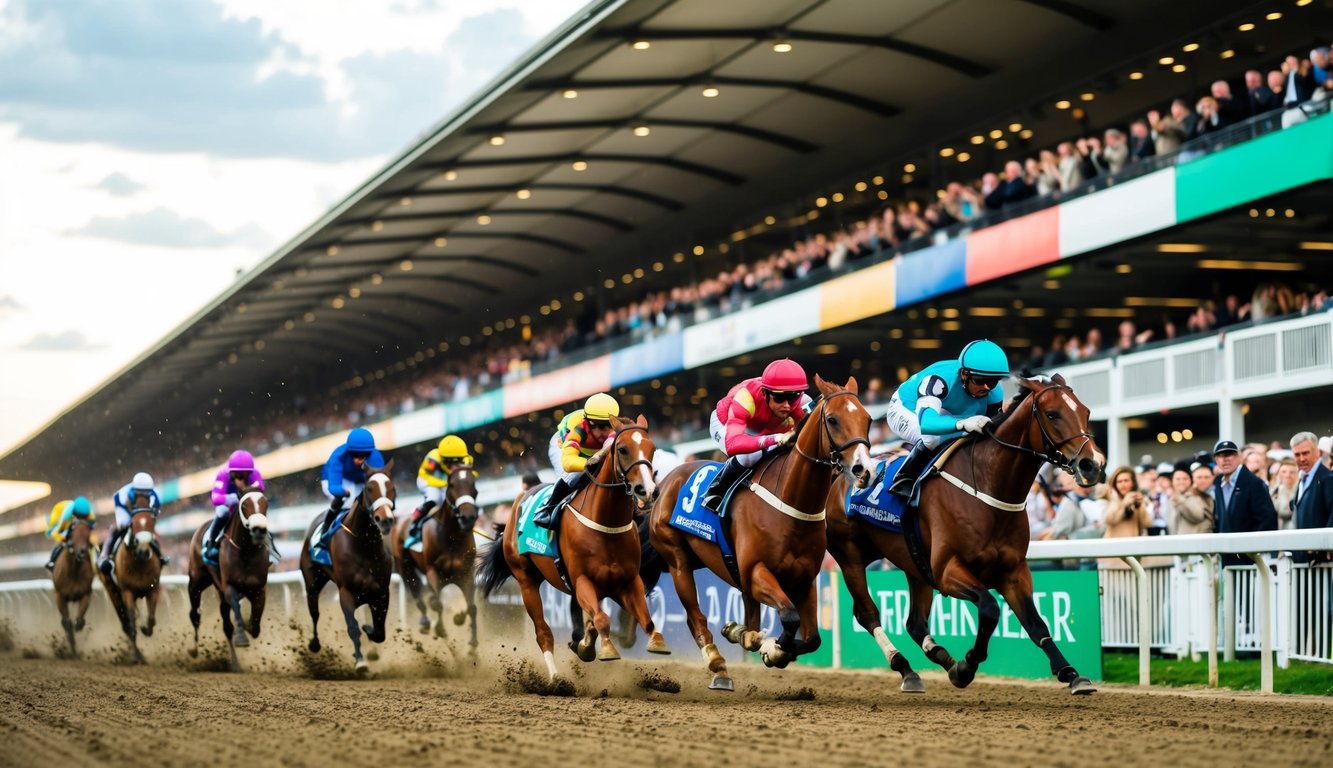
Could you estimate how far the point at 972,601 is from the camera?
7922 millimetres

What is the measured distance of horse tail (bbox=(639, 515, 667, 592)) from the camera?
34.8 ft

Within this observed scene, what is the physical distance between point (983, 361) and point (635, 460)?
6.80 feet

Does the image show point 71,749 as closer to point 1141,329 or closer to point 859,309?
point 859,309

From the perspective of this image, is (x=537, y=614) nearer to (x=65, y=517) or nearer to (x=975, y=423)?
(x=975, y=423)

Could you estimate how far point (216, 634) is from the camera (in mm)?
18062

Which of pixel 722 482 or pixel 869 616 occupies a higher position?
pixel 722 482

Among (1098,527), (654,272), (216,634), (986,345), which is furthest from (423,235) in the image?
(986,345)

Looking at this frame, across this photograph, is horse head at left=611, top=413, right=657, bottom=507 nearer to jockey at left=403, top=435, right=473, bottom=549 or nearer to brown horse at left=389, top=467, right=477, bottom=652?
brown horse at left=389, top=467, right=477, bottom=652

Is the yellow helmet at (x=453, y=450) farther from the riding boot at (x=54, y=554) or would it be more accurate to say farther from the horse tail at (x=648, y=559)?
the riding boot at (x=54, y=554)

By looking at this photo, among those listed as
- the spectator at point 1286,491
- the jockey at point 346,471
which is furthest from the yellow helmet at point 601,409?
the spectator at point 1286,491

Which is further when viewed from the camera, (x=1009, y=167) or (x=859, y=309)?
(x=859, y=309)

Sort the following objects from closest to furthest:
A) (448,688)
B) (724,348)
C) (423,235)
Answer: (448,688)
(724,348)
(423,235)

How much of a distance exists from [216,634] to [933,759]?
46.3ft

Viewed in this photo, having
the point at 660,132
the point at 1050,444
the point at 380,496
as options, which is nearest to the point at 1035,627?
the point at 1050,444
